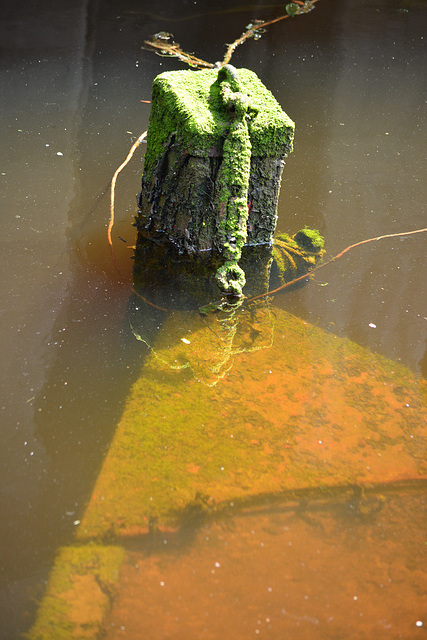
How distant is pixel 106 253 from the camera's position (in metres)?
2.12

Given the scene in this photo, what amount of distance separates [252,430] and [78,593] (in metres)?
0.58

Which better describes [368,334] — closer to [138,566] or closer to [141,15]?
[138,566]

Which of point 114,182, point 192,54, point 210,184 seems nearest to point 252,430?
point 210,184

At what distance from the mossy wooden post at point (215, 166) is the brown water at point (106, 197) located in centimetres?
22

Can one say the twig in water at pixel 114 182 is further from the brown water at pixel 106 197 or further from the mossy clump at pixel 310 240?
the mossy clump at pixel 310 240

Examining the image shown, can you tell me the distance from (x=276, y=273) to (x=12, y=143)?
1.50 metres

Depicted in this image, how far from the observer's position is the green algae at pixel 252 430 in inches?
51.7

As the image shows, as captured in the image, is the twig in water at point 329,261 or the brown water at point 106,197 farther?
the twig in water at point 329,261

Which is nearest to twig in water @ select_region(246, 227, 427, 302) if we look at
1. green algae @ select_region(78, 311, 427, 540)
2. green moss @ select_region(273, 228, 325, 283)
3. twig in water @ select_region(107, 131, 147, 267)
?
green moss @ select_region(273, 228, 325, 283)

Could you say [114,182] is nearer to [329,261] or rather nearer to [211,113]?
[211,113]

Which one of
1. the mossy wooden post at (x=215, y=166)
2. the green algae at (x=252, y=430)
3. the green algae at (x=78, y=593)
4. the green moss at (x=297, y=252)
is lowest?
the green algae at (x=78, y=593)

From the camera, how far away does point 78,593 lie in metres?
1.11

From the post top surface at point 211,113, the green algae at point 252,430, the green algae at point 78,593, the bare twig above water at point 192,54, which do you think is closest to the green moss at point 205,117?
the post top surface at point 211,113

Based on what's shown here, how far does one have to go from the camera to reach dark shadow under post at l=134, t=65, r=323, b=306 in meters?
1.92
